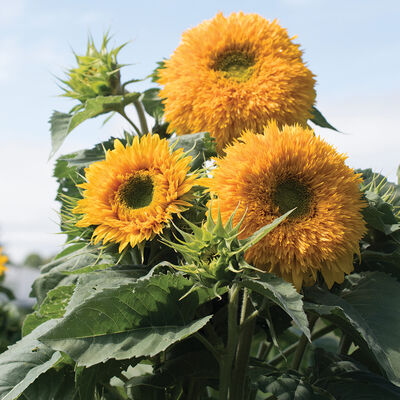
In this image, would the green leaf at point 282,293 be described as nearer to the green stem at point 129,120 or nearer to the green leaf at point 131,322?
the green leaf at point 131,322

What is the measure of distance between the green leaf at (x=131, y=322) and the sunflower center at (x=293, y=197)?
14 centimetres

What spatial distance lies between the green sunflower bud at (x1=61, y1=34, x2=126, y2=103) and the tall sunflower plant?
124 millimetres

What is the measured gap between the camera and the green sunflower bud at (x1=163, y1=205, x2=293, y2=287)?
1.89 ft

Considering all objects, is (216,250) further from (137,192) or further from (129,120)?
(129,120)

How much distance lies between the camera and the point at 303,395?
688mm

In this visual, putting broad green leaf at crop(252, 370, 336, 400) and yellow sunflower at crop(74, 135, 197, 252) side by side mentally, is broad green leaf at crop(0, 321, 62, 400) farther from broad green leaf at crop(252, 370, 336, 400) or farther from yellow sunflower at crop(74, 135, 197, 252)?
broad green leaf at crop(252, 370, 336, 400)

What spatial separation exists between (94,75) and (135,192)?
31 centimetres

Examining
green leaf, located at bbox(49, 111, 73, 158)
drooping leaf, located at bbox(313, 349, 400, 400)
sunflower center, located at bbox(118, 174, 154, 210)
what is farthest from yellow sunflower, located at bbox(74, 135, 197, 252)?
drooping leaf, located at bbox(313, 349, 400, 400)

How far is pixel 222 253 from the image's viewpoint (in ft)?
1.89

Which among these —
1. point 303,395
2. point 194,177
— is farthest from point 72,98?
point 303,395

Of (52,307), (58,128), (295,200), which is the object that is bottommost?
(52,307)

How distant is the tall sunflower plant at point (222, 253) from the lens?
60 centimetres

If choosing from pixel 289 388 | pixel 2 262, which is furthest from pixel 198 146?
pixel 2 262

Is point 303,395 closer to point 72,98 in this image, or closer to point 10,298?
point 72,98
